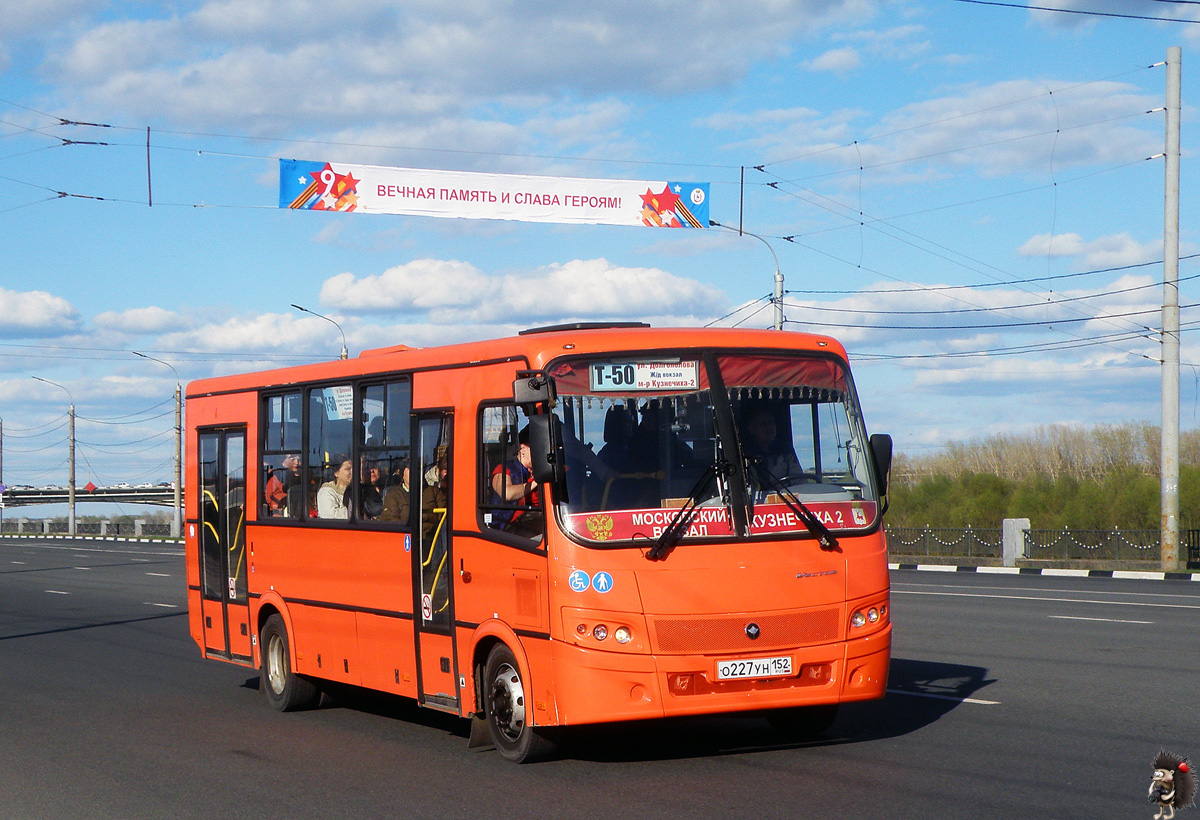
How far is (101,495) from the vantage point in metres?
131

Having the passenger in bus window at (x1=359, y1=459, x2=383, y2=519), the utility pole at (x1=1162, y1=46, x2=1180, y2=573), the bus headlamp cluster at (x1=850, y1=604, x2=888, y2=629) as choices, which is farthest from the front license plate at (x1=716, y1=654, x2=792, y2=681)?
the utility pole at (x1=1162, y1=46, x2=1180, y2=573)

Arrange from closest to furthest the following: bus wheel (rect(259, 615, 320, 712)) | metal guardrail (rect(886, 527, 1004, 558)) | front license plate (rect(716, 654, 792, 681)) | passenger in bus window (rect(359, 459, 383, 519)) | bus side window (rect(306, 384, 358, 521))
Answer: front license plate (rect(716, 654, 792, 681)) → passenger in bus window (rect(359, 459, 383, 519)) → bus side window (rect(306, 384, 358, 521)) → bus wheel (rect(259, 615, 320, 712)) → metal guardrail (rect(886, 527, 1004, 558))

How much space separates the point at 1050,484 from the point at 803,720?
141 feet

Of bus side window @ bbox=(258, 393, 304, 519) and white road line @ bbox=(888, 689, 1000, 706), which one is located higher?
bus side window @ bbox=(258, 393, 304, 519)

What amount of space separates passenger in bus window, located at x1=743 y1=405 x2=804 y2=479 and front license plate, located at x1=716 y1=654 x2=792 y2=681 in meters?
1.17

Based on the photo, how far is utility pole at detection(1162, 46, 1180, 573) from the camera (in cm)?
3136

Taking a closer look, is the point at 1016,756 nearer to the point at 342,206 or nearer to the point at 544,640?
the point at 544,640

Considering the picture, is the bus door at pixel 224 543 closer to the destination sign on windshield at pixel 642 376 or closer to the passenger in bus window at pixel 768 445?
the destination sign on windshield at pixel 642 376

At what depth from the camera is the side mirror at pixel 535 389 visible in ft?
27.6

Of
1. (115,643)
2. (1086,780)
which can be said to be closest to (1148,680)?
(1086,780)

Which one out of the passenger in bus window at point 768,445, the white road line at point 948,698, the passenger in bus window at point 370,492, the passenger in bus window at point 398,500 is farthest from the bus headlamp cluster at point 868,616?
the passenger in bus window at point 370,492

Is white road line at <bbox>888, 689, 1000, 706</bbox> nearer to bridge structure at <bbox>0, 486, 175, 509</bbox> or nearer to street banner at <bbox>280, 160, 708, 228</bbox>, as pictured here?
street banner at <bbox>280, 160, 708, 228</bbox>

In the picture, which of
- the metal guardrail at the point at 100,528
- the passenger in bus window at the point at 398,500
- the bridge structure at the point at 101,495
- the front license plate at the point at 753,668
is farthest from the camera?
the bridge structure at the point at 101,495

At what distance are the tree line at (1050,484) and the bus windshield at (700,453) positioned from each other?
85.9 feet
